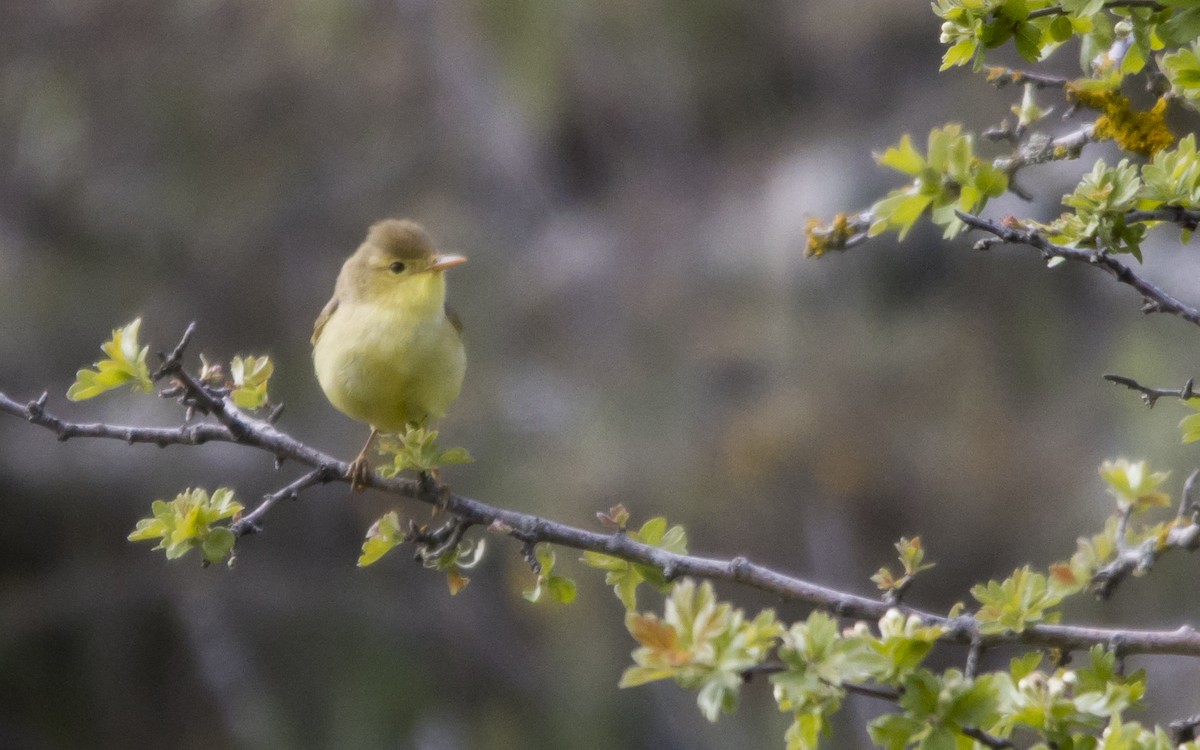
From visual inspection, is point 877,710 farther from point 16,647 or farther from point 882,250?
point 16,647

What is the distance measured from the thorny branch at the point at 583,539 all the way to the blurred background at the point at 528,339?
7.75ft

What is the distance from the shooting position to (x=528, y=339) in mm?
5199

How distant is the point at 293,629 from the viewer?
512 centimetres

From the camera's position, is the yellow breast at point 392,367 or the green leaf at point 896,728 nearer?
the green leaf at point 896,728

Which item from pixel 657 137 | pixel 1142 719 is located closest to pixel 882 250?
pixel 657 137

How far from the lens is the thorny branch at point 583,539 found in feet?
5.32

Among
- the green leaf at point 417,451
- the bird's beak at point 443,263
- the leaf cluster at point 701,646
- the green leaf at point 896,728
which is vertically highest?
the bird's beak at point 443,263

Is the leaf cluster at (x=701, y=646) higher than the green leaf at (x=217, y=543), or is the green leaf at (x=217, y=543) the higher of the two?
the green leaf at (x=217, y=543)

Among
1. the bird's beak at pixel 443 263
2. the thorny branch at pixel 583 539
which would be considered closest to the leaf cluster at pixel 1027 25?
the thorny branch at pixel 583 539

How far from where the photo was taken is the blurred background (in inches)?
176

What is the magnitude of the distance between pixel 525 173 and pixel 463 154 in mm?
312

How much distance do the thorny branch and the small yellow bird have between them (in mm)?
434

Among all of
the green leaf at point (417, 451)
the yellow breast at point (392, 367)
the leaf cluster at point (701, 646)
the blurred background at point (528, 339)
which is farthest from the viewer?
the blurred background at point (528, 339)

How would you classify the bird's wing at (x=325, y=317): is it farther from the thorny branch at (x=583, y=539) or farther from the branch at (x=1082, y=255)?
the branch at (x=1082, y=255)
